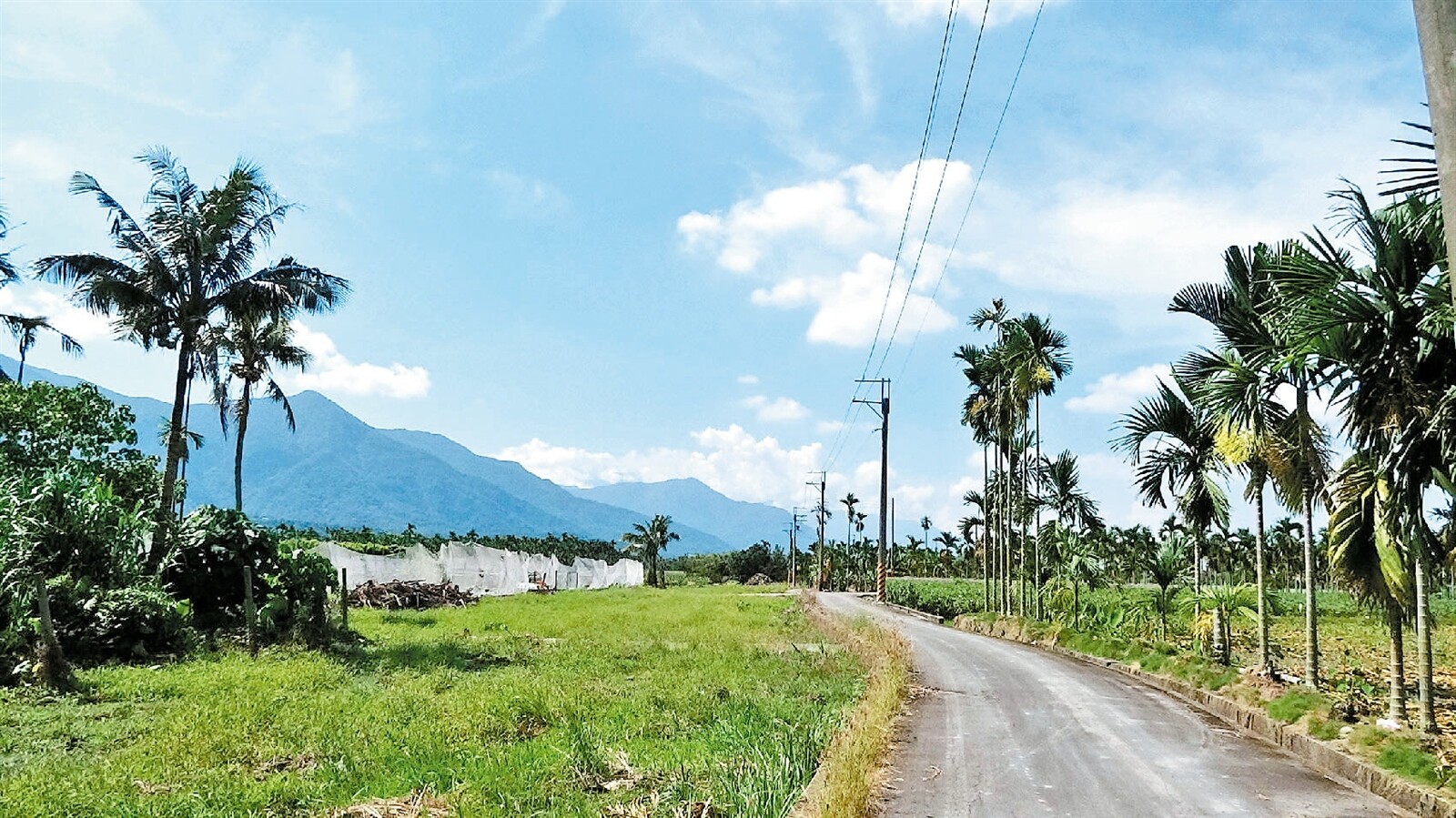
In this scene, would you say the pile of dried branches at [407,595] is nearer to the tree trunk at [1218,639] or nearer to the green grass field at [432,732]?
the green grass field at [432,732]

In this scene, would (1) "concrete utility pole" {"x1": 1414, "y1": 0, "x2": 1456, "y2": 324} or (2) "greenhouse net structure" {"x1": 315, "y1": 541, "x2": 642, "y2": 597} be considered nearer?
(1) "concrete utility pole" {"x1": 1414, "y1": 0, "x2": 1456, "y2": 324}

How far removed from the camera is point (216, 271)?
20656mm

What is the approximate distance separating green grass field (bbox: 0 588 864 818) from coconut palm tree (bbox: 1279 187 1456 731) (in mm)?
6194

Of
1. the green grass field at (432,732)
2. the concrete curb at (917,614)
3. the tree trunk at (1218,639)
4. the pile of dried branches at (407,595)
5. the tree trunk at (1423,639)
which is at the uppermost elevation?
the tree trunk at (1423,639)

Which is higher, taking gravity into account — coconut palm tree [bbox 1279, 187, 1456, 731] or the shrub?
coconut palm tree [bbox 1279, 187, 1456, 731]

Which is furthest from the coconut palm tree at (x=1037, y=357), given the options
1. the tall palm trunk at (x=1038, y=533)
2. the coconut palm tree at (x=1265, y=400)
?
the coconut palm tree at (x=1265, y=400)

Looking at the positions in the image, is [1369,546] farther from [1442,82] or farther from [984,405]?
[984,405]

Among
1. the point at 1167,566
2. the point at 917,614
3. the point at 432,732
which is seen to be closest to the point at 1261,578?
the point at 1167,566

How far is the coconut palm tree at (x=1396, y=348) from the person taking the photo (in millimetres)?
8523

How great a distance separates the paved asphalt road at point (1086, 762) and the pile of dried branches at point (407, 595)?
25344 mm

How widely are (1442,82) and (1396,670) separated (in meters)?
8.53

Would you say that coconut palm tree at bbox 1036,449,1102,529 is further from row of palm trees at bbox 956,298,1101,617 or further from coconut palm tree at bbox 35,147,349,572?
coconut palm tree at bbox 35,147,349,572

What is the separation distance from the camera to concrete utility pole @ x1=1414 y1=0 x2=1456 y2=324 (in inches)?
135

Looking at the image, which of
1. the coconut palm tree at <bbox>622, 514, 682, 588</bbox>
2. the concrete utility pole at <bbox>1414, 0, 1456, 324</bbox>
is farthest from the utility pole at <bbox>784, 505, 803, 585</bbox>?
the concrete utility pole at <bbox>1414, 0, 1456, 324</bbox>
